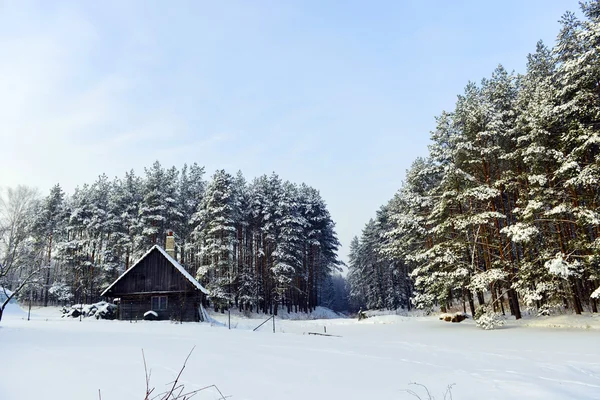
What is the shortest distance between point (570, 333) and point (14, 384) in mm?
20103

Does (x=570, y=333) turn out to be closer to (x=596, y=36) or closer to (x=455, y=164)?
(x=455, y=164)

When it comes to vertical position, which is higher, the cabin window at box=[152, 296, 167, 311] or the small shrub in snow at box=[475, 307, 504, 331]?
the cabin window at box=[152, 296, 167, 311]

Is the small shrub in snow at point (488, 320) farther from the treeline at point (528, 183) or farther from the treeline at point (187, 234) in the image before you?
the treeline at point (187, 234)

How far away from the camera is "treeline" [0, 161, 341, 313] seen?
125 feet

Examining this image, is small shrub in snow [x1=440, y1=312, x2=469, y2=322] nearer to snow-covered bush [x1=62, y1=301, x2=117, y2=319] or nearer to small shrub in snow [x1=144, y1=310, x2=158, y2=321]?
small shrub in snow [x1=144, y1=310, x2=158, y2=321]

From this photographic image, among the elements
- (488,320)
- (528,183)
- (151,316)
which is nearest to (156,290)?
(151,316)

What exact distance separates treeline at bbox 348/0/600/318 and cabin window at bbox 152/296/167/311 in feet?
60.3

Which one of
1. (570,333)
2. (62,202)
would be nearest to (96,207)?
(62,202)

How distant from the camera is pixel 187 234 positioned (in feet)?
147

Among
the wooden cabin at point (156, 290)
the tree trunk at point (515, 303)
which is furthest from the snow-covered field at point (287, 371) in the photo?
the wooden cabin at point (156, 290)

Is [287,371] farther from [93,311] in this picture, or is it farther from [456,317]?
[93,311]

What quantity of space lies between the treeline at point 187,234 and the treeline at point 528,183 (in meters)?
16.8

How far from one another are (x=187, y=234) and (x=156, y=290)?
18.4 meters

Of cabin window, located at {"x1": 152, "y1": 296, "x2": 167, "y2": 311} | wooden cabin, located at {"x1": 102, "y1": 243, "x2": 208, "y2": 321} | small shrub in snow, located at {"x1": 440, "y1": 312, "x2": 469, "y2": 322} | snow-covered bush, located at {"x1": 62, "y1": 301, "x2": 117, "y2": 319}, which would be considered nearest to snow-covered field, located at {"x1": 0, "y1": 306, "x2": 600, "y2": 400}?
small shrub in snow, located at {"x1": 440, "y1": 312, "x2": 469, "y2": 322}
